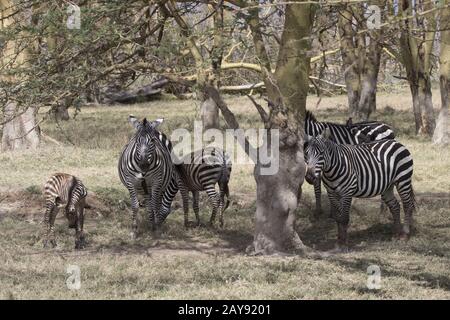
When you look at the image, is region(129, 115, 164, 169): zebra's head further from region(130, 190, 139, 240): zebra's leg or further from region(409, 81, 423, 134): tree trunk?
region(409, 81, 423, 134): tree trunk

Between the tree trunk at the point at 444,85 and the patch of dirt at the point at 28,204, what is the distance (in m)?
8.81

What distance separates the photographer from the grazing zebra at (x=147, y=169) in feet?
35.4

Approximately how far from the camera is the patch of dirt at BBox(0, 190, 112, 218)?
11.8 m

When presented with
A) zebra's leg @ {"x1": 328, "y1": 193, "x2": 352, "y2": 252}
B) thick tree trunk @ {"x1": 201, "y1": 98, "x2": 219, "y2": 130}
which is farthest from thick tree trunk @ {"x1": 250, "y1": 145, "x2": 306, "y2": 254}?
thick tree trunk @ {"x1": 201, "y1": 98, "x2": 219, "y2": 130}

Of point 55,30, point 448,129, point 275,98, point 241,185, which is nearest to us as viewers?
point 55,30

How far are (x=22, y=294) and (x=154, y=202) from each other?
13.6 feet

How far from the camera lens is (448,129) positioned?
1791 cm

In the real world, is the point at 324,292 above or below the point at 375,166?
below

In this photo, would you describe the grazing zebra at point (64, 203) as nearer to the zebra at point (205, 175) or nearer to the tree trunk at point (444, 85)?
the zebra at point (205, 175)

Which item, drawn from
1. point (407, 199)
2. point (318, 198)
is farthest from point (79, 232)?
point (407, 199)

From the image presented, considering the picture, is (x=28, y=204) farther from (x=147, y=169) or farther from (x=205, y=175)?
(x=205, y=175)

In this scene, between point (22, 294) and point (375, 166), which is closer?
point (22, 294)
